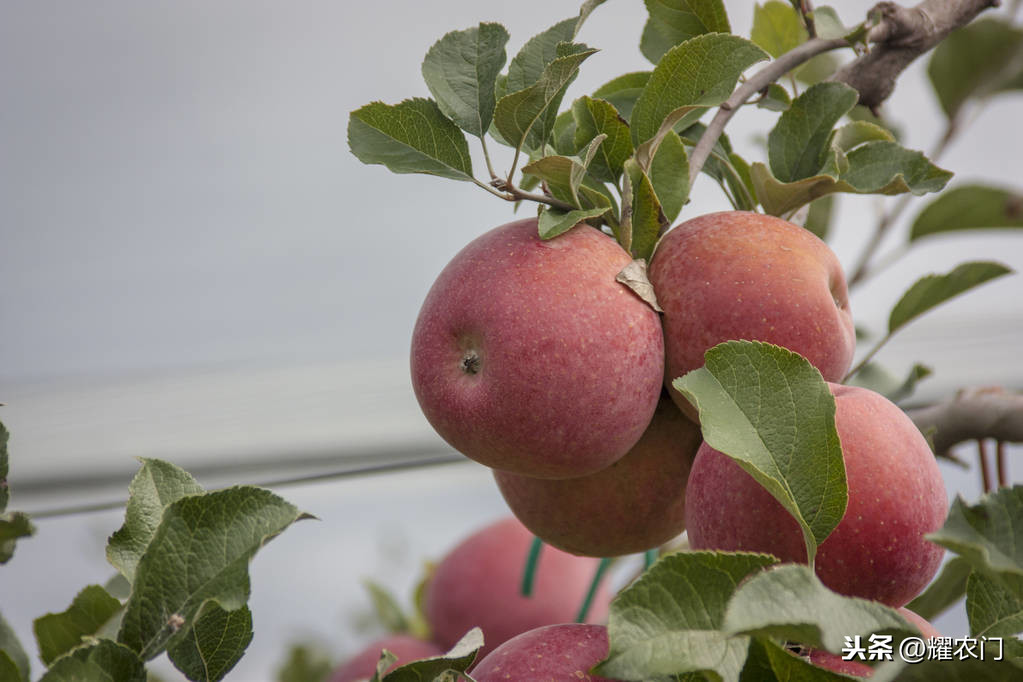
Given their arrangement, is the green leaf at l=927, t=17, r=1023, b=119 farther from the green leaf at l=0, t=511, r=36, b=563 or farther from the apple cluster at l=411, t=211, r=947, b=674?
the green leaf at l=0, t=511, r=36, b=563

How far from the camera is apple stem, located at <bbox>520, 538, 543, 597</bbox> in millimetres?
731

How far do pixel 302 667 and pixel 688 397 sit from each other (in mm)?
722

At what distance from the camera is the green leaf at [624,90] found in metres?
0.49

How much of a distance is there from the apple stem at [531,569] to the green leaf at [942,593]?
27 centimetres

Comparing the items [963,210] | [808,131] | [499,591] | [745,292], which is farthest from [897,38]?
[499,591]

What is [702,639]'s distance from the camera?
266 millimetres

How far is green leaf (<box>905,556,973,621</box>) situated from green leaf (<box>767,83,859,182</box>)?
229 millimetres

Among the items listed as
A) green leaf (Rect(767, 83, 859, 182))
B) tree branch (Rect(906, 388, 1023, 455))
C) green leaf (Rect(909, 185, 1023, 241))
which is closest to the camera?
green leaf (Rect(767, 83, 859, 182))

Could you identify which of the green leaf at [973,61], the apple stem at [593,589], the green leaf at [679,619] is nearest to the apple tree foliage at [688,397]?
the green leaf at [679,619]

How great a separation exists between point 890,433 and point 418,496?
161cm

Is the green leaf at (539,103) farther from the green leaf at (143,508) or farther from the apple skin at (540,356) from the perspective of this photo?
the green leaf at (143,508)

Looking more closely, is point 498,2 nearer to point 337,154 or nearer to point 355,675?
point 337,154

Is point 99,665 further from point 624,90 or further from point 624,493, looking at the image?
point 624,90

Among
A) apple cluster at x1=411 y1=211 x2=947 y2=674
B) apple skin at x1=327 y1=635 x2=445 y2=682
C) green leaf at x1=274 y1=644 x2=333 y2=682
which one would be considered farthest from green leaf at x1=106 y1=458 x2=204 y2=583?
green leaf at x1=274 y1=644 x2=333 y2=682
